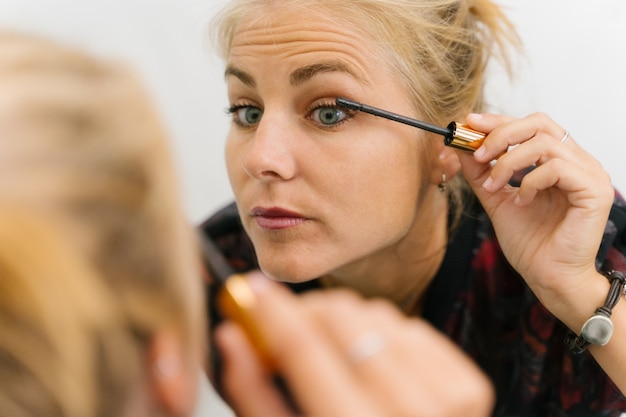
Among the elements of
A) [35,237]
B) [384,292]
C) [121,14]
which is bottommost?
[384,292]

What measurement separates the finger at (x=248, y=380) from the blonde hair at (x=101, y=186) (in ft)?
0.13

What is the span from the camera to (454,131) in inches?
27.4

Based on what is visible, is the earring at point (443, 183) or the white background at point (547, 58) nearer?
the earring at point (443, 183)

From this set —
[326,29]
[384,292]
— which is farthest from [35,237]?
[384,292]

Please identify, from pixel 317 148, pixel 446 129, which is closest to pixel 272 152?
pixel 317 148

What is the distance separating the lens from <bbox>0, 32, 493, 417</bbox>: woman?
0.32 meters

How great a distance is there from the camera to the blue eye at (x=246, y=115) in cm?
78

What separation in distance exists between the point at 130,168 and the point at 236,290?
91mm

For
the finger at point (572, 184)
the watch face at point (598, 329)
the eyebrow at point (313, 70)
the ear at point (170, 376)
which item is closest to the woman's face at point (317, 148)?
the eyebrow at point (313, 70)

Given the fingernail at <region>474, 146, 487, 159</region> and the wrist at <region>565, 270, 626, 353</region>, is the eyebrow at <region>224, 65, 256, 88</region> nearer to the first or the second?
the fingernail at <region>474, 146, 487, 159</region>

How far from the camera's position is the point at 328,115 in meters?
0.72

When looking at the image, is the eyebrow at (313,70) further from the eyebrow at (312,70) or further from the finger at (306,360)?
the finger at (306,360)

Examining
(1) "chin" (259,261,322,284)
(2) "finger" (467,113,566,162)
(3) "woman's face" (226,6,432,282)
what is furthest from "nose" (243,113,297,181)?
(2) "finger" (467,113,566,162)

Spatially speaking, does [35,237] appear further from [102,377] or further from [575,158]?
[575,158]
